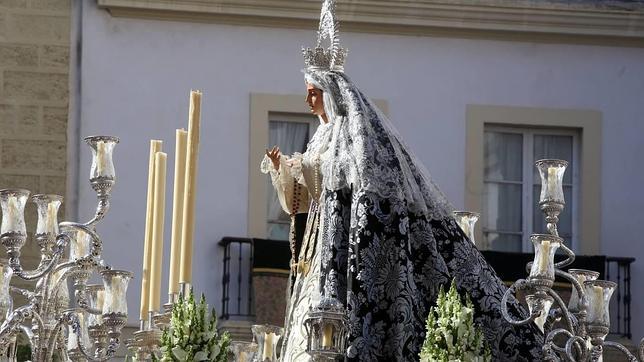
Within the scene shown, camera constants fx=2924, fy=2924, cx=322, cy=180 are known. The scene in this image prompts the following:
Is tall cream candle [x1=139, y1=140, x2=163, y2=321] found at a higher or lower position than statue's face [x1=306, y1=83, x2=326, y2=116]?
lower

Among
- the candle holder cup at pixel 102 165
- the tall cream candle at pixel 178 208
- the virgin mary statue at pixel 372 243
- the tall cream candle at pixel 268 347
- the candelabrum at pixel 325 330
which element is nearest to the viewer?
the candelabrum at pixel 325 330

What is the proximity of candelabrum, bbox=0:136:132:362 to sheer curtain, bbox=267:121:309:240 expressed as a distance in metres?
7.58

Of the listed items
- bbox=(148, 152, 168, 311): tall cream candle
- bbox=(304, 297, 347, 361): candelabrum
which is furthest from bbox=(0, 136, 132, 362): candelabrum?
bbox=(304, 297, 347, 361): candelabrum

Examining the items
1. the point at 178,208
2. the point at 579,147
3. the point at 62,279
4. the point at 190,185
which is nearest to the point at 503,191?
the point at 579,147

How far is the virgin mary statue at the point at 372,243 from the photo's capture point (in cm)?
1115

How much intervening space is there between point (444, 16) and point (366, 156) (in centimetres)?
837

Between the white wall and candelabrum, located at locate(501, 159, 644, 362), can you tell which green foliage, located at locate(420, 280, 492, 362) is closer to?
candelabrum, located at locate(501, 159, 644, 362)

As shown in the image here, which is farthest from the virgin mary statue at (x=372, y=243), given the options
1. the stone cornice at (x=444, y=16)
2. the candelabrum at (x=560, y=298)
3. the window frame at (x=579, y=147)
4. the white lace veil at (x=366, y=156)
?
the window frame at (x=579, y=147)

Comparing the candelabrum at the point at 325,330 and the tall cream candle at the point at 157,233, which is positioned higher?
the tall cream candle at the point at 157,233

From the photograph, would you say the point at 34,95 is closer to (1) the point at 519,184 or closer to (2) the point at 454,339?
(1) the point at 519,184

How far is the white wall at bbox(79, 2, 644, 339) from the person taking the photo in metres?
19.3

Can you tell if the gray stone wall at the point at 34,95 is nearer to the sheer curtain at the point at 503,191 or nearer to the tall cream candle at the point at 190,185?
the sheer curtain at the point at 503,191

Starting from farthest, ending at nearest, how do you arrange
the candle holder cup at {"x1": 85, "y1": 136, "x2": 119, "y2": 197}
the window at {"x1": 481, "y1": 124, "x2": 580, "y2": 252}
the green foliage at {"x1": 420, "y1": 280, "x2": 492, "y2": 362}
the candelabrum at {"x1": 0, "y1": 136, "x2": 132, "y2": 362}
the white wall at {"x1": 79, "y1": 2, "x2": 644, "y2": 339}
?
1. the window at {"x1": 481, "y1": 124, "x2": 580, "y2": 252}
2. the white wall at {"x1": 79, "y1": 2, "x2": 644, "y2": 339}
3. the candle holder cup at {"x1": 85, "y1": 136, "x2": 119, "y2": 197}
4. the candelabrum at {"x1": 0, "y1": 136, "x2": 132, "y2": 362}
5. the green foliage at {"x1": 420, "y1": 280, "x2": 492, "y2": 362}

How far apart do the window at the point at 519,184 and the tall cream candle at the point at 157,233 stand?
8480mm
